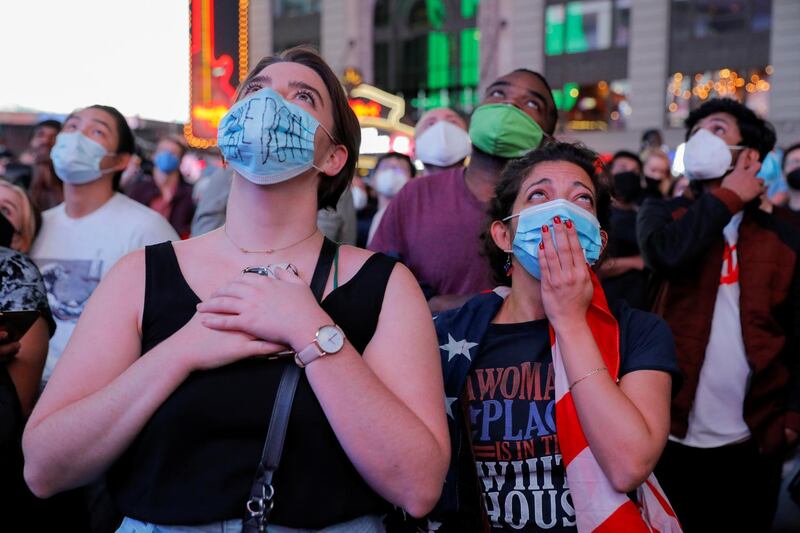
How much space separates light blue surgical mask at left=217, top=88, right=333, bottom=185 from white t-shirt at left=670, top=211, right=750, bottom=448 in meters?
2.53

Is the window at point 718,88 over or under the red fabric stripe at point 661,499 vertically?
over

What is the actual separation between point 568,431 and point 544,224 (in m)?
0.66

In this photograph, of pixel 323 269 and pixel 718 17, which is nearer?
pixel 323 269

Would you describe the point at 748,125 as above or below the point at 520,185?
above

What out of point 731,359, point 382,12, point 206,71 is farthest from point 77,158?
point 382,12

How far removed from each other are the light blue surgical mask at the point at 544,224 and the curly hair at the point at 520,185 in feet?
0.75

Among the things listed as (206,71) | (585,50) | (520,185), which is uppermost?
(585,50)

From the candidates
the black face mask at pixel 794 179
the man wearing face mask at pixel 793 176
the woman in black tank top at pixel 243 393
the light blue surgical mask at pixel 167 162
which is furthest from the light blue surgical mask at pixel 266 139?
the light blue surgical mask at pixel 167 162

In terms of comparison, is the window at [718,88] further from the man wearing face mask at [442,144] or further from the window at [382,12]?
the man wearing face mask at [442,144]

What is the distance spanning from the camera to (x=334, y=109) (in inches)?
80.8

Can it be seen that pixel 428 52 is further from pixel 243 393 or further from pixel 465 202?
pixel 243 393

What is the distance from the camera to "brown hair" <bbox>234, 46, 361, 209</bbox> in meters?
2.05

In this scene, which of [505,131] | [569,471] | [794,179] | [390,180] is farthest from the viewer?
[390,180]

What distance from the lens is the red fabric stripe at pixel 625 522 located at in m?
2.11
